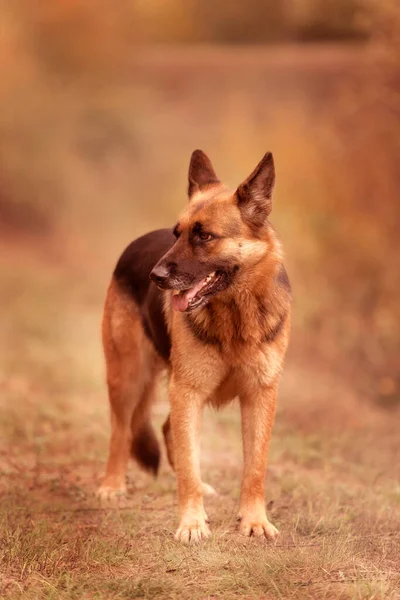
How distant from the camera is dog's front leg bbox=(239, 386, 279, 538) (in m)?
5.96

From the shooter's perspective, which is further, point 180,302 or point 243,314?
point 243,314

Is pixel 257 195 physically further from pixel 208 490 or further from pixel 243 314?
pixel 208 490

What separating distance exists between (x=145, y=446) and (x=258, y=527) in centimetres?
157

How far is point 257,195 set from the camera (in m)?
5.79

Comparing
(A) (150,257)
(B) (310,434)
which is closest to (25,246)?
(B) (310,434)

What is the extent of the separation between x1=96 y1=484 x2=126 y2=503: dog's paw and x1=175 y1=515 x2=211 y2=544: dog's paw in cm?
130

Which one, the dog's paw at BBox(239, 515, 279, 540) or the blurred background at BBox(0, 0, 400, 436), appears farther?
the blurred background at BBox(0, 0, 400, 436)

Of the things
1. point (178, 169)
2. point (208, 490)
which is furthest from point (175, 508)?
point (178, 169)

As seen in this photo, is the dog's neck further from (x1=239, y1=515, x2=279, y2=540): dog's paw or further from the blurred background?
the blurred background

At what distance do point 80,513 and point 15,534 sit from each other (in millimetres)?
1006

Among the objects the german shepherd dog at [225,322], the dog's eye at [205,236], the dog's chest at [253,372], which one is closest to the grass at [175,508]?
the german shepherd dog at [225,322]

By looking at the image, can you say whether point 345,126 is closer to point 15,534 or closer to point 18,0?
point 15,534

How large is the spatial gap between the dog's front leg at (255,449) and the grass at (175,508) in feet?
0.57

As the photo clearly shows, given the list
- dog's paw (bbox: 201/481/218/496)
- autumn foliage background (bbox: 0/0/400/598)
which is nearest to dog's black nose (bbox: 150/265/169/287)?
autumn foliage background (bbox: 0/0/400/598)
